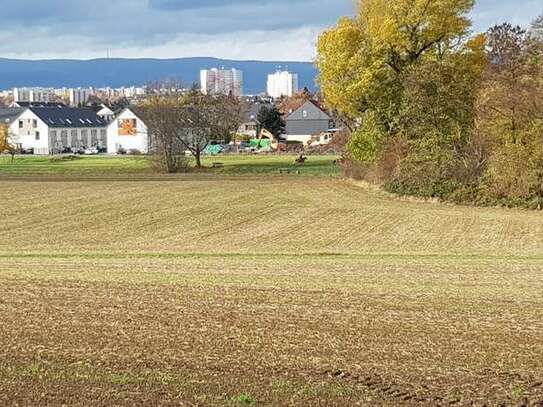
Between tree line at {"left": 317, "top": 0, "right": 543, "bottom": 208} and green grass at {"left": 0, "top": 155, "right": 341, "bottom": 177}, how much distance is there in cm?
2111

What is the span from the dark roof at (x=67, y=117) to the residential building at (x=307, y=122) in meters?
37.0

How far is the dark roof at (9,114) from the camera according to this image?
555 ft

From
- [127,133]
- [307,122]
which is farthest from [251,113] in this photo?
[127,133]

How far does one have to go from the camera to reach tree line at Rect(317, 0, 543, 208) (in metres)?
52.7

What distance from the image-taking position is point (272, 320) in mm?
15062

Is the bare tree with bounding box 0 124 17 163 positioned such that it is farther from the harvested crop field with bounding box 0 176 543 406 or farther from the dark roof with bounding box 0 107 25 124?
the harvested crop field with bounding box 0 176 543 406

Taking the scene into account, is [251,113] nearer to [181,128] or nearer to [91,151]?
[91,151]

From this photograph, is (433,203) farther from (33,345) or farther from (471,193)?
(33,345)

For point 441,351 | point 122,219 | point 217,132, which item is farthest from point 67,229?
point 217,132

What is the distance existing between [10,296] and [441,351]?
902 cm

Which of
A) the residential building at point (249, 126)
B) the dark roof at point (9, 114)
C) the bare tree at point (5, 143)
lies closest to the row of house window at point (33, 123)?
the dark roof at point (9, 114)

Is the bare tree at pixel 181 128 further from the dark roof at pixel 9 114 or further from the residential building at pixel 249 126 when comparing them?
the dark roof at pixel 9 114

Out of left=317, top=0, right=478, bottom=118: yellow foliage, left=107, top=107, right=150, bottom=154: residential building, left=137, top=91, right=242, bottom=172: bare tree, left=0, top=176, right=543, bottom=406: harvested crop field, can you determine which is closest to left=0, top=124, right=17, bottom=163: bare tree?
left=107, top=107, right=150, bottom=154: residential building

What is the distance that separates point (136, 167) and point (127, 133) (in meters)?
51.2
